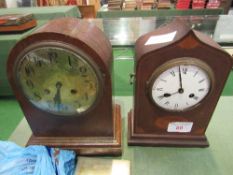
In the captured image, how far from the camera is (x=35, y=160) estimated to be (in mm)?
620

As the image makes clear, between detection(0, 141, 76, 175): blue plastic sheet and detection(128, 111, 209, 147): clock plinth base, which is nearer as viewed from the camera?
detection(0, 141, 76, 175): blue plastic sheet

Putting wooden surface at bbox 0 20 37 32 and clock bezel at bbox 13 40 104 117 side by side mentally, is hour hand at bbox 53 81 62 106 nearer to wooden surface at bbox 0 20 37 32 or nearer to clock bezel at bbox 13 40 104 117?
clock bezel at bbox 13 40 104 117

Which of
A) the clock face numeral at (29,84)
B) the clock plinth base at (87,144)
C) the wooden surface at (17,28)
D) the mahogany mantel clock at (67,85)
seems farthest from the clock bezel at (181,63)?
the wooden surface at (17,28)

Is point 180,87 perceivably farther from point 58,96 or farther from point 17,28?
point 17,28

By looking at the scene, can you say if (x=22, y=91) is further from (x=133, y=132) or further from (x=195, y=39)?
(x=195, y=39)

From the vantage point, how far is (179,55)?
0.56 meters

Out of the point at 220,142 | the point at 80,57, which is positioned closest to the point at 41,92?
the point at 80,57

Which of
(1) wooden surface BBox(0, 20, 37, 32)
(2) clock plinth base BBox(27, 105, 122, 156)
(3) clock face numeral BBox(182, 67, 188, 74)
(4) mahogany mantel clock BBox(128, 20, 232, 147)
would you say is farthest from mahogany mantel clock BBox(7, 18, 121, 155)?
(1) wooden surface BBox(0, 20, 37, 32)

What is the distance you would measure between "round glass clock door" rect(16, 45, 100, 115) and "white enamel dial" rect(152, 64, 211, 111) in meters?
0.18

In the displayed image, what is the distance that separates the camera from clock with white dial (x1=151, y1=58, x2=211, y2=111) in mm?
569

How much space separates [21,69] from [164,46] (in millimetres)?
394

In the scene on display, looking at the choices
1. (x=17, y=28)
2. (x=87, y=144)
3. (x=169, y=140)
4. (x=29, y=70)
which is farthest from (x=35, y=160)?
(x=17, y=28)

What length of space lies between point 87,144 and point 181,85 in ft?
1.15

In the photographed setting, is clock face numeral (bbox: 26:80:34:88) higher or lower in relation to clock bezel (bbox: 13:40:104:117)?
lower
